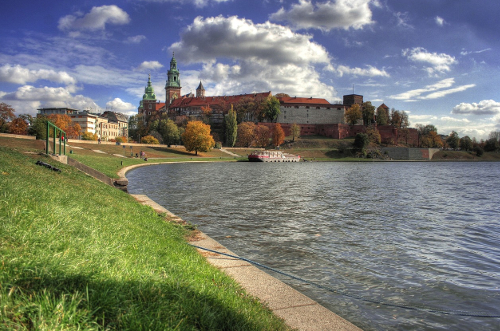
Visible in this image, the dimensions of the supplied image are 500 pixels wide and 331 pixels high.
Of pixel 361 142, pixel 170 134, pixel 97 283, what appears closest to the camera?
pixel 97 283

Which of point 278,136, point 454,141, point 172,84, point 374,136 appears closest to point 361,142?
point 374,136

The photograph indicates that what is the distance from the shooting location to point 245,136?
Answer: 12212cm

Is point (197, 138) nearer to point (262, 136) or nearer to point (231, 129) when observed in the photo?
point (231, 129)

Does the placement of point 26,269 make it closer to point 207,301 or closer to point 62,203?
point 207,301

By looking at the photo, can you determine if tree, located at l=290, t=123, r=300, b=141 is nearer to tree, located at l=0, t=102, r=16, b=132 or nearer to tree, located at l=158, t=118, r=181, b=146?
tree, located at l=158, t=118, r=181, b=146

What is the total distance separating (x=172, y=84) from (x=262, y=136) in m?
79.7

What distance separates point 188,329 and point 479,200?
81.6 feet

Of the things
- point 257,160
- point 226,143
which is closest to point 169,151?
point 257,160

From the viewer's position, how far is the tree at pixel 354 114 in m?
142

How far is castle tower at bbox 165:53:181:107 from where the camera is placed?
183625mm

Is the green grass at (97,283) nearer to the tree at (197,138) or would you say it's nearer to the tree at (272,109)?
the tree at (197,138)

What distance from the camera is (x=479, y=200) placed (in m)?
22.8

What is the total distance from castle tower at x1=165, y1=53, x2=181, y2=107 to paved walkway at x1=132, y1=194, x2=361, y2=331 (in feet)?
595

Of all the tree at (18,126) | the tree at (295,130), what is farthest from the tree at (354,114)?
the tree at (18,126)
